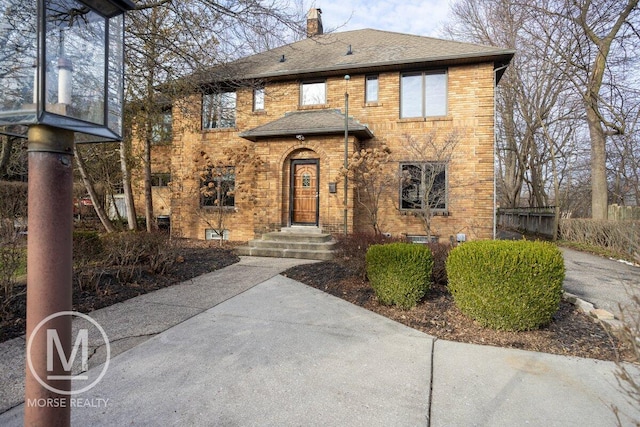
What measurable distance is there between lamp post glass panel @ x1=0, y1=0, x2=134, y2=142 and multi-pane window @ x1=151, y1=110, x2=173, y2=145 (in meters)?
10.5

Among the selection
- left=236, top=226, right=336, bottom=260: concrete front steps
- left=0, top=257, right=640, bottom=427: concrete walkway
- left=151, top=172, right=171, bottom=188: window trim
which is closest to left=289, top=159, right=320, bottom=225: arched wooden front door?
left=236, top=226, right=336, bottom=260: concrete front steps

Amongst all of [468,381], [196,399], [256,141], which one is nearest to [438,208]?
[256,141]

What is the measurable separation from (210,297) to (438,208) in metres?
8.36

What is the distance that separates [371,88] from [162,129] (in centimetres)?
769

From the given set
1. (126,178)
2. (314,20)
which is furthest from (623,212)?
(126,178)

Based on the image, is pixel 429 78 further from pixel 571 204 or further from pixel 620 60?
pixel 571 204

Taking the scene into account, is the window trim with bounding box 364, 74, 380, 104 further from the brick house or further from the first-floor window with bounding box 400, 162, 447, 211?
the first-floor window with bounding box 400, 162, 447, 211

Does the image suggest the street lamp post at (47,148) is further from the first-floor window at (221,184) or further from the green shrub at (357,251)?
the first-floor window at (221,184)

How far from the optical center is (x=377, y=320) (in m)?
4.41

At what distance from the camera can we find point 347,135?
1052 centimetres

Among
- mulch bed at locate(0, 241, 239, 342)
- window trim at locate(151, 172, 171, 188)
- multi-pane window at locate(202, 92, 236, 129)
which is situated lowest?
mulch bed at locate(0, 241, 239, 342)

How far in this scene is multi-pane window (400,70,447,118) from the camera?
11367mm

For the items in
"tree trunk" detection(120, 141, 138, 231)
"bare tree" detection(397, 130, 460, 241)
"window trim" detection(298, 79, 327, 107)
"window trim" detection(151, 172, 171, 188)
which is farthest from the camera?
"window trim" detection(151, 172, 171, 188)

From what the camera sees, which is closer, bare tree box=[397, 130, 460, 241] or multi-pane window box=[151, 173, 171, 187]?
bare tree box=[397, 130, 460, 241]
